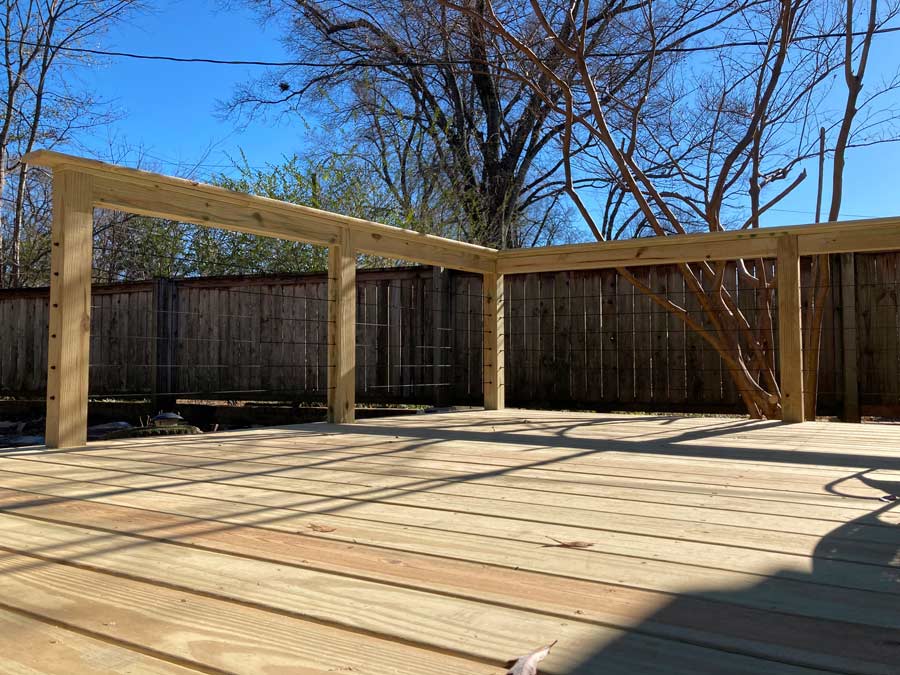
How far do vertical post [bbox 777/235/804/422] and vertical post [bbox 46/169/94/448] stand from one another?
324 cm

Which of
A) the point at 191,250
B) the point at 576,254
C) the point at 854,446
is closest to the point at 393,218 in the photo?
the point at 191,250

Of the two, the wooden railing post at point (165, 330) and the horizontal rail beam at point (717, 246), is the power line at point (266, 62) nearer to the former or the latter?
the horizontal rail beam at point (717, 246)

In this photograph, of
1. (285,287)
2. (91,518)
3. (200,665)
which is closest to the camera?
(200,665)

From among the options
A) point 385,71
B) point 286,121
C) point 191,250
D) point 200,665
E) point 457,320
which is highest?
point 385,71

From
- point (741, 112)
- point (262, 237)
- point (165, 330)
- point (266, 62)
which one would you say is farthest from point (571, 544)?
point (266, 62)

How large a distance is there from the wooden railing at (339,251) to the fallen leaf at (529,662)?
239 cm

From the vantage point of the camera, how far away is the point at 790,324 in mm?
3537

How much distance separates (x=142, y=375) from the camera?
6.50m

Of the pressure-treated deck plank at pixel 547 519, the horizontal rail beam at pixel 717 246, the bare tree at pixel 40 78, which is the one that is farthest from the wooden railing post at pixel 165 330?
the pressure-treated deck plank at pixel 547 519

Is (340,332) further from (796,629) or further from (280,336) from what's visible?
(796,629)

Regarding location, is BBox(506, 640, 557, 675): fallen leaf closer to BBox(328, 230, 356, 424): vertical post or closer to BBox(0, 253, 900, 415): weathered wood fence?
BBox(328, 230, 356, 424): vertical post

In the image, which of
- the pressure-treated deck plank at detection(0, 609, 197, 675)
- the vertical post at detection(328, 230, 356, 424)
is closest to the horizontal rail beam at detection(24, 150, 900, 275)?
the vertical post at detection(328, 230, 356, 424)

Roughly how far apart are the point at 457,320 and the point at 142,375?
3.12 meters

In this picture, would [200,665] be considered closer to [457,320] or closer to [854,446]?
[854,446]
